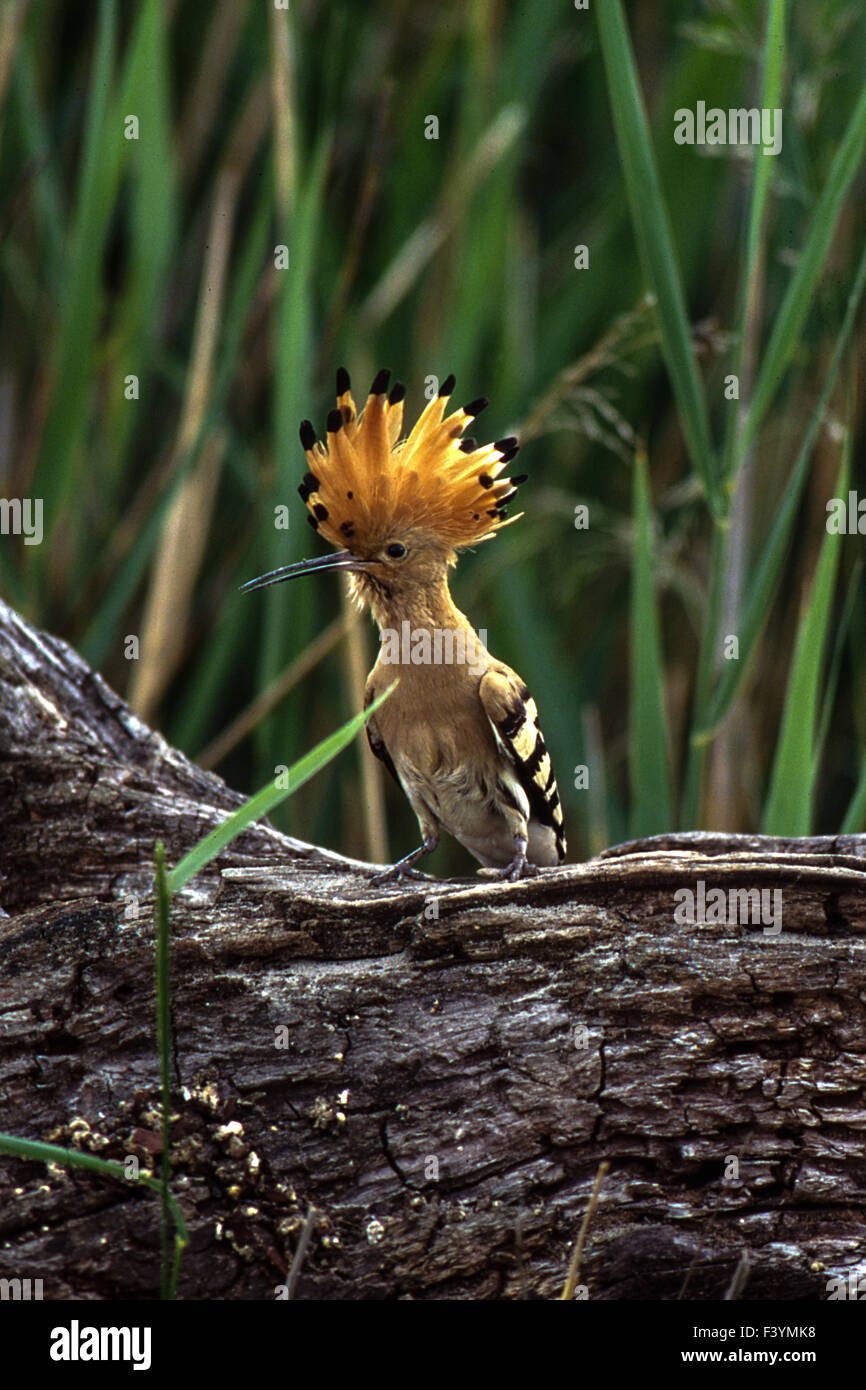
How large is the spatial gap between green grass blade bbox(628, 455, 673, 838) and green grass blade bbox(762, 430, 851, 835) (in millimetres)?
211

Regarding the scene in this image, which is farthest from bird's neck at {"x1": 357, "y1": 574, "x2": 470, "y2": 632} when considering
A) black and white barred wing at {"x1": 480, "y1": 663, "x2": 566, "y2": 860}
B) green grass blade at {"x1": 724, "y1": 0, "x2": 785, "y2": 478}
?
green grass blade at {"x1": 724, "y1": 0, "x2": 785, "y2": 478}

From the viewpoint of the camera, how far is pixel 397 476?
228 cm

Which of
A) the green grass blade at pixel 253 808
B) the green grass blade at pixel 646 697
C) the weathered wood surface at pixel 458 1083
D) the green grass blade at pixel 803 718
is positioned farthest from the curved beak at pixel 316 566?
the green grass blade at pixel 253 808

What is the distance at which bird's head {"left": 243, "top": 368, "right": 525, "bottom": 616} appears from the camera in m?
2.23

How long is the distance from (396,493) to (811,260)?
73 centimetres

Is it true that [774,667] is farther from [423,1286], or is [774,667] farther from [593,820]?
[423,1286]

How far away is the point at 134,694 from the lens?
9.95 ft

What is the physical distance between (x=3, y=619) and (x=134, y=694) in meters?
0.67

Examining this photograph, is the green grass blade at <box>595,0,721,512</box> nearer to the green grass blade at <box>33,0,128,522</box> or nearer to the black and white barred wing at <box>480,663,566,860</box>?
the black and white barred wing at <box>480,663,566,860</box>

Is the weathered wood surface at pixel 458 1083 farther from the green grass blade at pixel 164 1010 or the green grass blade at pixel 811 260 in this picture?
the green grass blade at pixel 811 260

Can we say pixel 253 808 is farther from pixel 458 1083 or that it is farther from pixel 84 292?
pixel 84 292

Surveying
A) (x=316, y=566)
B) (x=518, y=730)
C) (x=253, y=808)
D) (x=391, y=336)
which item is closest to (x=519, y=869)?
(x=518, y=730)

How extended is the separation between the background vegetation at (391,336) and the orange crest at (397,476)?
1.10 ft

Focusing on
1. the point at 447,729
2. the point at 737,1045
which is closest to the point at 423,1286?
the point at 737,1045
